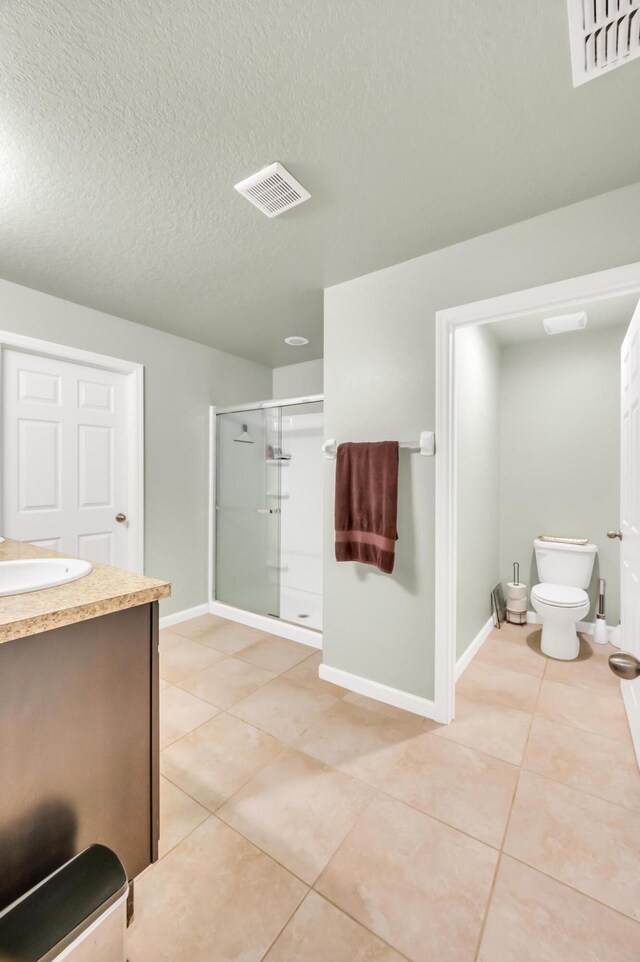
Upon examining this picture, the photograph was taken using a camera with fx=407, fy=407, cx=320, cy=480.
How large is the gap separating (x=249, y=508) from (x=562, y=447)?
2.51 meters

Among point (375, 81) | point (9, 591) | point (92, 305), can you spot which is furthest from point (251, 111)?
Result: point (92, 305)

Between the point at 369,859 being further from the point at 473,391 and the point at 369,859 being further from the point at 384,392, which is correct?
the point at 473,391

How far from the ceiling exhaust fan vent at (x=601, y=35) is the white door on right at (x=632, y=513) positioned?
914 mm

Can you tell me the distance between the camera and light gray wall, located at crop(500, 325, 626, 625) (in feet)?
9.73

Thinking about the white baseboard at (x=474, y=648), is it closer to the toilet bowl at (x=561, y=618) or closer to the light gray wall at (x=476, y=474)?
the light gray wall at (x=476, y=474)

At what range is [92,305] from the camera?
265 centimetres

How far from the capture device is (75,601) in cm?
93

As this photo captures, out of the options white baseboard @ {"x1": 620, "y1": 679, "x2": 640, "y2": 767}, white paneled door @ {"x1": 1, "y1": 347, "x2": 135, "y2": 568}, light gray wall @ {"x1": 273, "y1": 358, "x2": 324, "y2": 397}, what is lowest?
white baseboard @ {"x1": 620, "y1": 679, "x2": 640, "y2": 767}

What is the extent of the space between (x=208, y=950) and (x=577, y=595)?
8.50 feet

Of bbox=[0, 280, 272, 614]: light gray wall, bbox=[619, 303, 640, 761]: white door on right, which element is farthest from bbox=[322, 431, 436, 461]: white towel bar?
bbox=[0, 280, 272, 614]: light gray wall

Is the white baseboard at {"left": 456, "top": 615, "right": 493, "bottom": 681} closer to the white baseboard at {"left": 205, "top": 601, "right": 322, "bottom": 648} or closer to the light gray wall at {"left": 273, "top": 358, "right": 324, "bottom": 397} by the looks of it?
the white baseboard at {"left": 205, "top": 601, "right": 322, "bottom": 648}

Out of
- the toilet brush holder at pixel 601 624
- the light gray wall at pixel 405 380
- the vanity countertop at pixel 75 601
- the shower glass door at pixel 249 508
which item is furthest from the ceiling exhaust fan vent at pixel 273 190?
the toilet brush holder at pixel 601 624

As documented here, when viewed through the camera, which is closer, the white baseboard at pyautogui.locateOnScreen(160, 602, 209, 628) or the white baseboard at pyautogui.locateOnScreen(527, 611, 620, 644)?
the white baseboard at pyautogui.locateOnScreen(527, 611, 620, 644)

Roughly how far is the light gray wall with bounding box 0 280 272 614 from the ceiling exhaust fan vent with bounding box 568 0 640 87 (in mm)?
2739
